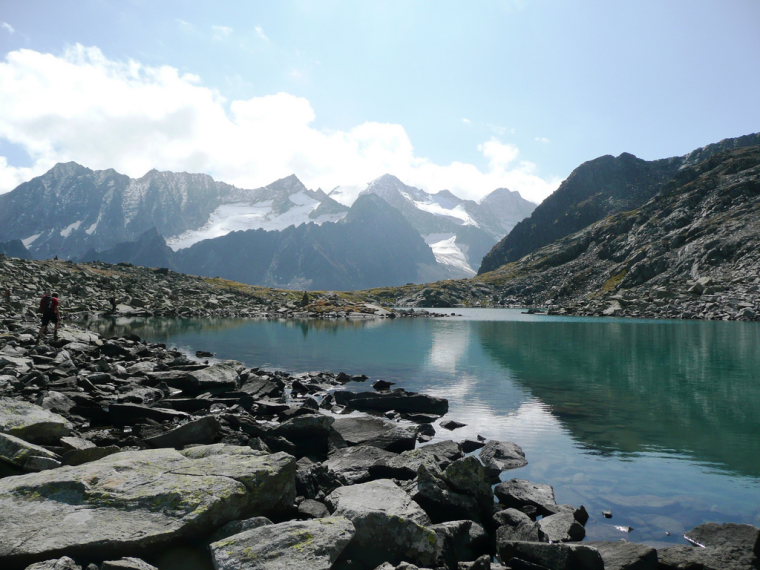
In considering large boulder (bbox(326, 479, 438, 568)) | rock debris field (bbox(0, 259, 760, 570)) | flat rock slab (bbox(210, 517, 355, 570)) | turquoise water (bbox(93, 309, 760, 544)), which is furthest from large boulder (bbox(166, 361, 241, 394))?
flat rock slab (bbox(210, 517, 355, 570))

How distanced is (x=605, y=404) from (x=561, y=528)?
19.4 meters

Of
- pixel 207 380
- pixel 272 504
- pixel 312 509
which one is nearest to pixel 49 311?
pixel 207 380

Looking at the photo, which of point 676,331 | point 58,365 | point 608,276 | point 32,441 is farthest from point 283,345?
point 608,276

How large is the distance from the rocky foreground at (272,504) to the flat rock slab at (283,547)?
3cm

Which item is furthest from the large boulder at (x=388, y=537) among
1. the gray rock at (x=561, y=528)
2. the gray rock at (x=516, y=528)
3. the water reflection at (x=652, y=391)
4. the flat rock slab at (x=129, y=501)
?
the water reflection at (x=652, y=391)

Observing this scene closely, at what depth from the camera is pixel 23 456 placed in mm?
11625

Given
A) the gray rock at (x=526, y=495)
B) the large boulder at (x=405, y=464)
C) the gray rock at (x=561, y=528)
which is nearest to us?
the gray rock at (x=561, y=528)

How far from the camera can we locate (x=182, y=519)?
30.4 ft

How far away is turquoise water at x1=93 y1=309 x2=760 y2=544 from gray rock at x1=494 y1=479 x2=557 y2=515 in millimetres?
958

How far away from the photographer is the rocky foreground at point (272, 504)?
8734 mm

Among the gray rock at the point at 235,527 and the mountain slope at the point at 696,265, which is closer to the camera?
the gray rock at the point at 235,527

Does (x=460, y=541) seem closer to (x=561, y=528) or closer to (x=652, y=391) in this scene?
(x=561, y=528)

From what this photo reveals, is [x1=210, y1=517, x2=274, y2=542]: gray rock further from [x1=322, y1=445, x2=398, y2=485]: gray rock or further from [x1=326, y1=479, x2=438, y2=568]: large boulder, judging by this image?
[x1=322, y1=445, x2=398, y2=485]: gray rock

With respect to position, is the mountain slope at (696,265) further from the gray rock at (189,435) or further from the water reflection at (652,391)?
the gray rock at (189,435)
